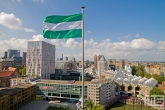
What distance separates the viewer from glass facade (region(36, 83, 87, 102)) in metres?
52.4

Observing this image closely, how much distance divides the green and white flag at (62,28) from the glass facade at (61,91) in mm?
40343

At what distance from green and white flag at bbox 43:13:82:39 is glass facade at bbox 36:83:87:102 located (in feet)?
132

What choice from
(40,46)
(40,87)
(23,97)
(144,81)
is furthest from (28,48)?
(144,81)

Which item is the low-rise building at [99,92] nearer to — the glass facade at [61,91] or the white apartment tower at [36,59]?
the glass facade at [61,91]

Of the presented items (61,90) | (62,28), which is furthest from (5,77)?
(62,28)

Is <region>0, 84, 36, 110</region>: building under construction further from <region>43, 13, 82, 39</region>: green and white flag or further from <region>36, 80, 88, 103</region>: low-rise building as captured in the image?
<region>43, 13, 82, 39</region>: green and white flag

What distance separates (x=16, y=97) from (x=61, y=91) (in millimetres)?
16440

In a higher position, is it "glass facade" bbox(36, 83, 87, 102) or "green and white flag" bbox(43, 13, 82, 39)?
"green and white flag" bbox(43, 13, 82, 39)

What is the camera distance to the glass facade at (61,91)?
172 feet

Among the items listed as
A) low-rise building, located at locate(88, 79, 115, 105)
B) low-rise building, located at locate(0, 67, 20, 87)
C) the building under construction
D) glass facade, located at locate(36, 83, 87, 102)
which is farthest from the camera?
low-rise building, located at locate(0, 67, 20, 87)

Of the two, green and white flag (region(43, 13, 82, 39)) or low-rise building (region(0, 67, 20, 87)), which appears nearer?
green and white flag (region(43, 13, 82, 39))

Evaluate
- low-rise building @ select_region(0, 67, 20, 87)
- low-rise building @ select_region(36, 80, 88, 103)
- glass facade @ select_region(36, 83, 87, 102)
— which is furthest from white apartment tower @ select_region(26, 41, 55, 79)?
low-rise building @ select_region(36, 80, 88, 103)

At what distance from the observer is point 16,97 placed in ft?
144

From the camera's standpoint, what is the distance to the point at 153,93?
180 ft
